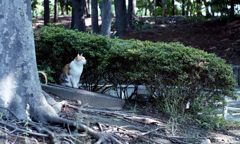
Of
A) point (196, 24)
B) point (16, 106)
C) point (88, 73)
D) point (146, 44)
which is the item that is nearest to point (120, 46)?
point (146, 44)

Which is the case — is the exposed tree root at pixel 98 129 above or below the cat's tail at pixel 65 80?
below

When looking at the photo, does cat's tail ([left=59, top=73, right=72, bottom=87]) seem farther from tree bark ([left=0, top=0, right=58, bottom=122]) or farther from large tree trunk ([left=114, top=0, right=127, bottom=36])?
large tree trunk ([left=114, top=0, right=127, bottom=36])

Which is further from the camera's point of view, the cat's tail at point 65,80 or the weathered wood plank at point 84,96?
the cat's tail at point 65,80

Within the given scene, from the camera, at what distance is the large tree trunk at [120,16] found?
1598 cm

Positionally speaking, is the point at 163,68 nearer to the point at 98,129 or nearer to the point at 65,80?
the point at 98,129

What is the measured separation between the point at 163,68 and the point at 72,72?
2024mm

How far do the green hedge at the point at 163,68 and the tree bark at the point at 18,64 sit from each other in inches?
81.2

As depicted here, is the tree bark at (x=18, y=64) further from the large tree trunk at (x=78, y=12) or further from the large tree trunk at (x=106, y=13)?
the large tree trunk at (x=78, y=12)

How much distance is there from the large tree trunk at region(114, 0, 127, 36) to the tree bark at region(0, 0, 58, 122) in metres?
12.5

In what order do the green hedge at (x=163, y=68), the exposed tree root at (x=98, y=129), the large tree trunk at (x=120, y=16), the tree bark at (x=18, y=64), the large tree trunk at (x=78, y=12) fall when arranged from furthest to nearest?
the large tree trunk at (x=120, y=16) < the large tree trunk at (x=78, y=12) < the green hedge at (x=163, y=68) < the tree bark at (x=18, y=64) < the exposed tree root at (x=98, y=129)

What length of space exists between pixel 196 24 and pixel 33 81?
16459mm

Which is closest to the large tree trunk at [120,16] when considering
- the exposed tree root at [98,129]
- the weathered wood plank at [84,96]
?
the weathered wood plank at [84,96]

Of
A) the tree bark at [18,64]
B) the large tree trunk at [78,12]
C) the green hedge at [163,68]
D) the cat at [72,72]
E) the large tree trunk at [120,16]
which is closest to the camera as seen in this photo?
the tree bark at [18,64]

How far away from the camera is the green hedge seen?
5.25 m
